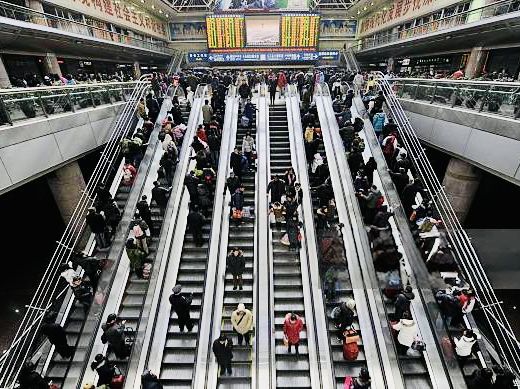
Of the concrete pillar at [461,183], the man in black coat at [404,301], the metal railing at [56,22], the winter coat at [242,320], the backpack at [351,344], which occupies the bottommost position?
the backpack at [351,344]

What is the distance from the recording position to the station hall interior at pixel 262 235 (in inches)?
243

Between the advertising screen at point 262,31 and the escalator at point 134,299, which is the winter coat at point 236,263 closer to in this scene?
the escalator at point 134,299

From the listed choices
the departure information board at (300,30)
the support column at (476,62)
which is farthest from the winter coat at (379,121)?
the departure information board at (300,30)

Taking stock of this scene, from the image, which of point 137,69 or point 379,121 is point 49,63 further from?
point 379,121

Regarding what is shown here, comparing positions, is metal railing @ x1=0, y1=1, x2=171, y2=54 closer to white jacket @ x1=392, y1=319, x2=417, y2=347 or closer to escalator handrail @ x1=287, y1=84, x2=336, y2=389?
escalator handrail @ x1=287, y1=84, x2=336, y2=389

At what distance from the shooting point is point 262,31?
33.9 metres

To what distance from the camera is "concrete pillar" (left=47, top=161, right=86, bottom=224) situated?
10.8 meters

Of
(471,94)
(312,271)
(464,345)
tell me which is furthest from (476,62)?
(464,345)

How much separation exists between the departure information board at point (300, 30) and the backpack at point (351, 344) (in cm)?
3307

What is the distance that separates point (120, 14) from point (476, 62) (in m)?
28.5

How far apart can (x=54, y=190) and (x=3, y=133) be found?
3.77m

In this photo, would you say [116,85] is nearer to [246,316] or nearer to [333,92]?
[333,92]

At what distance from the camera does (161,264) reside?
7.54 metres

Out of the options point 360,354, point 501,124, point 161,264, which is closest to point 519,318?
point 501,124
